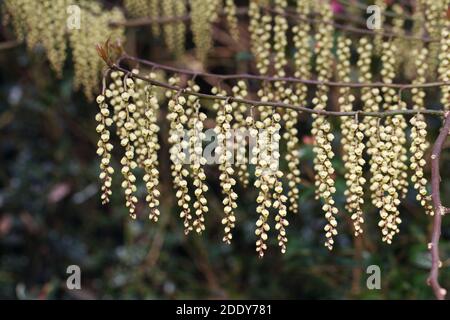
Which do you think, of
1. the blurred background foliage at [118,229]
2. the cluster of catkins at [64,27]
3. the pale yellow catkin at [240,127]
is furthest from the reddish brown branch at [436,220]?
the blurred background foliage at [118,229]

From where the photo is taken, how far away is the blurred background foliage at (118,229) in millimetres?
3488

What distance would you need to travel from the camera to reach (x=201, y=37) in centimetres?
295

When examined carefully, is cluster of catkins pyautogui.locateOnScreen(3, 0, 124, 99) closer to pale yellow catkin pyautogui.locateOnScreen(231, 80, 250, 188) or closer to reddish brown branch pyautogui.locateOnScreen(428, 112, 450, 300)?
pale yellow catkin pyautogui.locateOnScreen(231, 80, 250, 188)

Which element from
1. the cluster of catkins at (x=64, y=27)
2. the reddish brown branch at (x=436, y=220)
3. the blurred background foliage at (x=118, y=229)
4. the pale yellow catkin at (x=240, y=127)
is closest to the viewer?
the reddish brown branch at (x=436, y=220)

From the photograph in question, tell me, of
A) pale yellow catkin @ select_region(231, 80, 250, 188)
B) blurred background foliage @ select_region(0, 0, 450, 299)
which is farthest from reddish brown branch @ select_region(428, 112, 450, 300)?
blurred background foliage @ select_region(0, 0, 450, 299)

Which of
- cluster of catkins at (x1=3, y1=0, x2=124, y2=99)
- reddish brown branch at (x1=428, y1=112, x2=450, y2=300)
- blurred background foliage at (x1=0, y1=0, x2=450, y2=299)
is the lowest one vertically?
blurred background foliage at (x1=0, y1=0, x2=450, y2=299)

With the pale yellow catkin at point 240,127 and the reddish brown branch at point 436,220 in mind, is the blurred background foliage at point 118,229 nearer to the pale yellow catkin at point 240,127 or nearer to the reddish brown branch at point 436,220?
the pale yellow catkin at point 240,127

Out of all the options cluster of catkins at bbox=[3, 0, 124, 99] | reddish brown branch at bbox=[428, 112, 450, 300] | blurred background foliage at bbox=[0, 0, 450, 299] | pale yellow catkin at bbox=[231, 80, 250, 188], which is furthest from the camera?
blurred background foliage at bbox=[0, 0, 450, 299]

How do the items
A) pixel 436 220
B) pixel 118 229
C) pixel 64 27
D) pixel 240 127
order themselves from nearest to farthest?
pixel 436 220 < pixel 240 127 < pixel 64 27 < pixel 118 229

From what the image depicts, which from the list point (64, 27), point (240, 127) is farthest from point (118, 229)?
point (240, 127)

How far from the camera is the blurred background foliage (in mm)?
3488

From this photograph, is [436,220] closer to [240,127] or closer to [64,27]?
[240,127]

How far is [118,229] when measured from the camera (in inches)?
173
